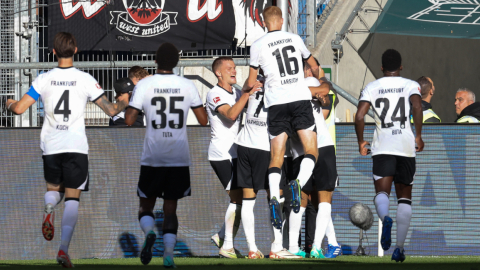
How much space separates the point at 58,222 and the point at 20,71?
3.95 meters

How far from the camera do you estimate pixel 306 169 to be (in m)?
7.29

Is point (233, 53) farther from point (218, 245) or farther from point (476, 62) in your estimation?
point (476, 62)

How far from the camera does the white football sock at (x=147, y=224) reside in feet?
21.5

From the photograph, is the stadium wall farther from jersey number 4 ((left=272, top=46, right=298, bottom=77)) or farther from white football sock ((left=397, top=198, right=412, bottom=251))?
jersey number 4 ((left=272, top=46, right=298, bottom=77))

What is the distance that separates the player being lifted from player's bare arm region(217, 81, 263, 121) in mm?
886

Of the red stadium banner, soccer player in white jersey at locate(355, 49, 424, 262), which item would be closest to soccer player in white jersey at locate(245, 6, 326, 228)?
soccer player in white jersey at locate(355, 49, 424, 262)

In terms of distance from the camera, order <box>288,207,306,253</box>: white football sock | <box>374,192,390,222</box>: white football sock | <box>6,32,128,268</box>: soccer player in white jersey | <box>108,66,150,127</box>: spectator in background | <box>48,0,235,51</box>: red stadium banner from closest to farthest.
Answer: <box>6,32,128,268</box>: soccer player in white jersey < <box>374,192,390,222</box>: white football sock < <box>288,207,306,253</box>: white football sock < <box>108,66,150,127</box>: spectator in background < <box>48,0,235,51</box>: red stadium banner

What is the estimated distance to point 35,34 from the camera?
13.1m

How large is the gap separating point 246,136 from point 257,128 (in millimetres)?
149

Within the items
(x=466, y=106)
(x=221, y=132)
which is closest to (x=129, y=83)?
(x=221, y=132)

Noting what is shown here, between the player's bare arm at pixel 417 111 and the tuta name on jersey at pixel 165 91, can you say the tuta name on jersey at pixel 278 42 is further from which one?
the player's bare arm at pixel 417 111

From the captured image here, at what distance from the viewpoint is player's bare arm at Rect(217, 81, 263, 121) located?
7535 millimetres

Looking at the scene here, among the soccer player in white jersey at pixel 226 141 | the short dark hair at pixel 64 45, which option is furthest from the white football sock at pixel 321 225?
the short dark hair at pixel 64 45

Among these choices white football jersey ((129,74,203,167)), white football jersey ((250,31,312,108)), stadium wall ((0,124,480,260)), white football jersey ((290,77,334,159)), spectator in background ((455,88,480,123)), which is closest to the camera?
white football jersey ((129,74,203,167))
